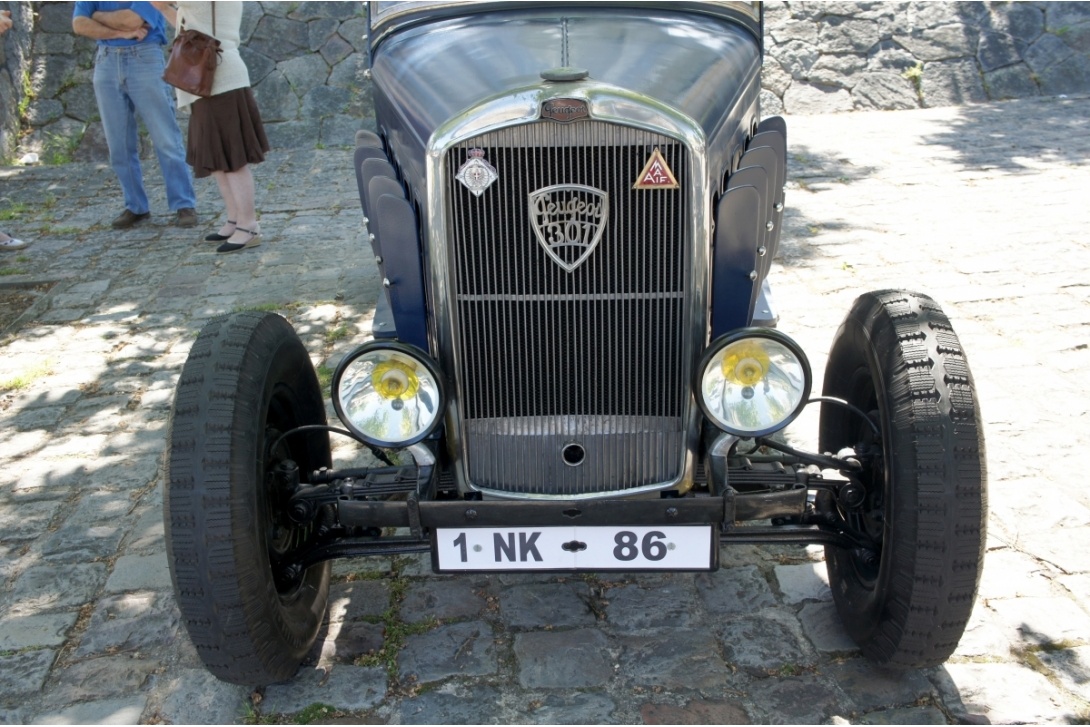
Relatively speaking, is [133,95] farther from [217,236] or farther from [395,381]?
[395,381]

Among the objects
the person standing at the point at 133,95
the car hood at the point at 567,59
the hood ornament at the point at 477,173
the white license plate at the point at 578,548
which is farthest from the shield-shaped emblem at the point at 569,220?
the person standing at the point at 133,95

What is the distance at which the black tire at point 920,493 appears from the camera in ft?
8.88

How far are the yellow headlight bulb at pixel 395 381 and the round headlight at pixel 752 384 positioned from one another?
2.54 feet

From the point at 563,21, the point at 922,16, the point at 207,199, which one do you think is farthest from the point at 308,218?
the point at 922,16

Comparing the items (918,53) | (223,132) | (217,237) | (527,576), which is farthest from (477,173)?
(918,53)

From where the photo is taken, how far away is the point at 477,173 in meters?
2.78

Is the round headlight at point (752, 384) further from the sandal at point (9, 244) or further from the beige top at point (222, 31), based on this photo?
the sandal at point (9, 244)

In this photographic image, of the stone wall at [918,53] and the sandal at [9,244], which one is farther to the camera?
the stone wall at [918,53]

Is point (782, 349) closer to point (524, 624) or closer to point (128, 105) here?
point (524, 624)

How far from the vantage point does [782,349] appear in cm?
282

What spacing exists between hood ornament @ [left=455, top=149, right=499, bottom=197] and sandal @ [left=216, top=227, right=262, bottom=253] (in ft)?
16.5

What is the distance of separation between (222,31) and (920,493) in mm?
5800

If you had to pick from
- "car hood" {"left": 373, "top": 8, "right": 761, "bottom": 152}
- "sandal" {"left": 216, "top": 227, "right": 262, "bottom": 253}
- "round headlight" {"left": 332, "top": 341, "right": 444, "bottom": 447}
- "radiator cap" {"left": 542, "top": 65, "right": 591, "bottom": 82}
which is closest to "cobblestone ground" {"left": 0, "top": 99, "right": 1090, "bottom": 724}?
"sandal" {"left": 216, "top": 227, "right": 262, "bottom": 253}

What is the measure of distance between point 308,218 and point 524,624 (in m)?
5.47
